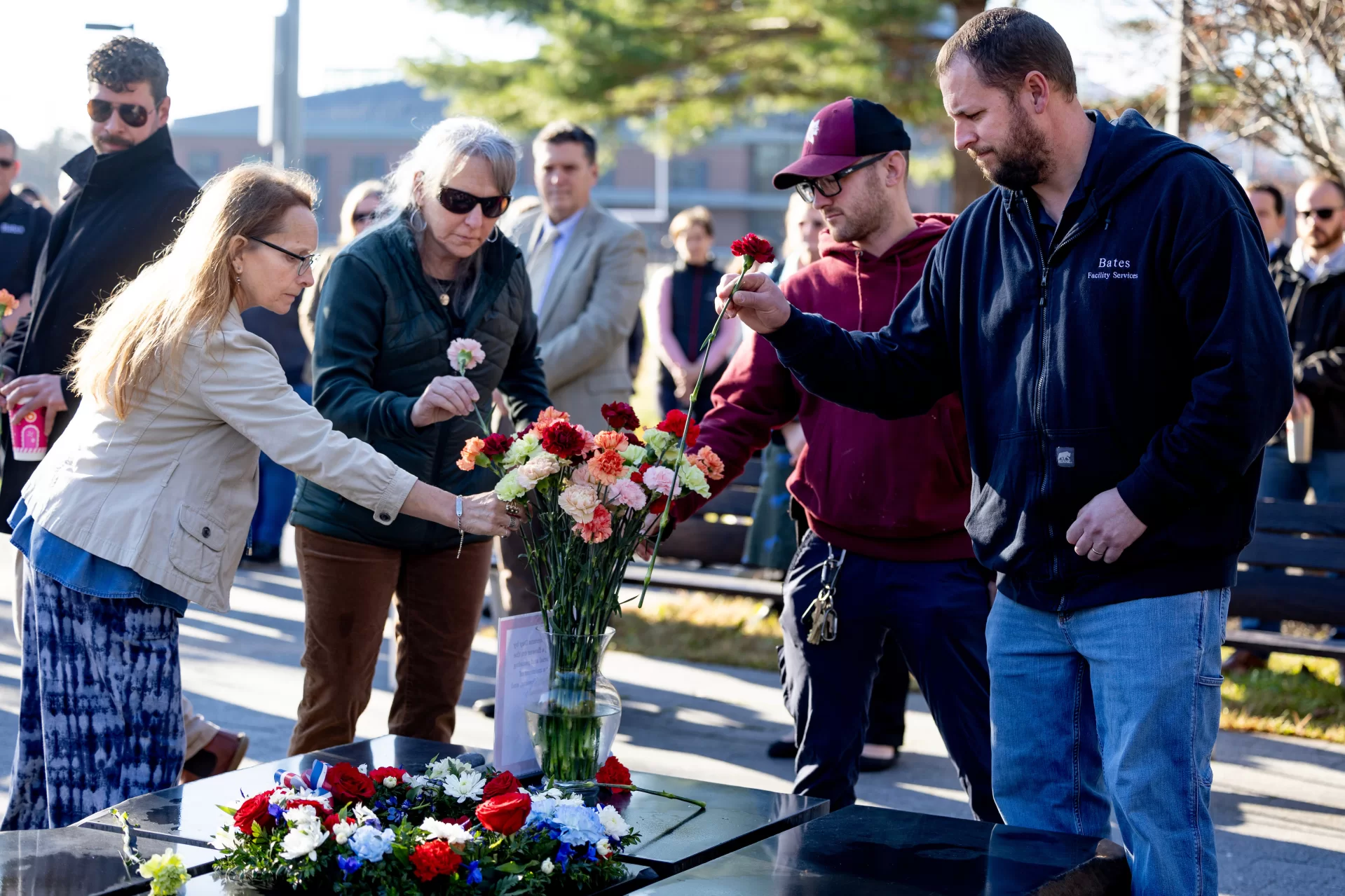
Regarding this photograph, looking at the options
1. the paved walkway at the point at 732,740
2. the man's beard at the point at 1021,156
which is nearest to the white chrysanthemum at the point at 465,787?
the man's beard at the point at 1021,156

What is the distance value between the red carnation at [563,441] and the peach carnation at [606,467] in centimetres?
4

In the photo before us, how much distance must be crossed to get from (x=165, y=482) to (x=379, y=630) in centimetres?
89

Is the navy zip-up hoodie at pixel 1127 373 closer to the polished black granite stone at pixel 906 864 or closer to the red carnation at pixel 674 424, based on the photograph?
the polished black granite stone at pixel 906 864

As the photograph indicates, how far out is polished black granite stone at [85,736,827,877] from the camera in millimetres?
2557

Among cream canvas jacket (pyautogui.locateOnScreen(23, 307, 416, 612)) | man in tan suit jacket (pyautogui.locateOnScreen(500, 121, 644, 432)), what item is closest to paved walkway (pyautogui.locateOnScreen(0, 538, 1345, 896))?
man in tan suit jacket (pyautogui.locateOnScreen(500, 121, 644, 432))

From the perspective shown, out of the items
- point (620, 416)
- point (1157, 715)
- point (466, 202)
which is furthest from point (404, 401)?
point (1157, 715)

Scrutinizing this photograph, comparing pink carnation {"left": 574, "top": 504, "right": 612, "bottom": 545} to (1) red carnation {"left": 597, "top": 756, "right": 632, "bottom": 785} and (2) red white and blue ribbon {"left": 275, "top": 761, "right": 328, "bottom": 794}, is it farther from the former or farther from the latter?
(2) red white and blue ribbon {"left": 275, "top": 761, "right": 328, "bottom": 794}

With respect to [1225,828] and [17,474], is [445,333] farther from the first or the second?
[1225,828]

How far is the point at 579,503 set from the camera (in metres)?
2.68

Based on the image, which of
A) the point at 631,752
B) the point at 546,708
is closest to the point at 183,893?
the point at 546,708

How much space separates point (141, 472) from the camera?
3.14 meters

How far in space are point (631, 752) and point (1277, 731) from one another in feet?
8.23

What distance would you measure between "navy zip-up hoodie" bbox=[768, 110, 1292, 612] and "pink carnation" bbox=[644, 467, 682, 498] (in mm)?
629

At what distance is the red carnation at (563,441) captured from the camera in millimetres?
2713
